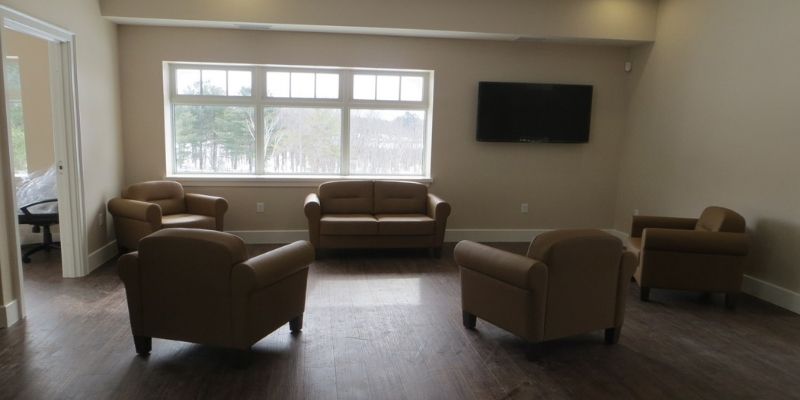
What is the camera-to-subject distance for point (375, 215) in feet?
18.7

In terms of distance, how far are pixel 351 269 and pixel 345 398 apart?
2511 mm

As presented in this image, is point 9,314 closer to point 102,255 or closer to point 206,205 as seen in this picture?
point 102,255

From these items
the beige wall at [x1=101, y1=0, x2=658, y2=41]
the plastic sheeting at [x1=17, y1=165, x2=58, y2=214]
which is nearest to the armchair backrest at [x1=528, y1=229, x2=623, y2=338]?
the beige wall at [x1=101, y1=0, x2=658, y2=41]

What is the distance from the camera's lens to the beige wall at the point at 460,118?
560cm

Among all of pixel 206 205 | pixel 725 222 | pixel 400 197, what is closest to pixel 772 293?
pixel 725 222

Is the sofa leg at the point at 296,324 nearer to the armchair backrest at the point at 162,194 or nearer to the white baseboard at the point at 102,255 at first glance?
the white baseboard at the point at 102,255

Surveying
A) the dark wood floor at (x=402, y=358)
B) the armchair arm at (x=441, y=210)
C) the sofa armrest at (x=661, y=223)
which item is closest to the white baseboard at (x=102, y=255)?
the dark wood floor at (x=402, y=358)

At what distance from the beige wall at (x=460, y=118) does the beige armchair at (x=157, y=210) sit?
436 millimetres

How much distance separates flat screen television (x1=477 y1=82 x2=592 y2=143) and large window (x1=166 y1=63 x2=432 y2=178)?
2.46ft

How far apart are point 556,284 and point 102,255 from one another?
4429mm

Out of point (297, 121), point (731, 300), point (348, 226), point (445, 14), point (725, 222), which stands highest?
point (445, 14)

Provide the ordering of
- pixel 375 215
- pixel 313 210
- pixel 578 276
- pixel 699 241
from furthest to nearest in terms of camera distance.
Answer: pixel 375 215 < pixel 313 210 < pixel 699 241 < pixel 578 276

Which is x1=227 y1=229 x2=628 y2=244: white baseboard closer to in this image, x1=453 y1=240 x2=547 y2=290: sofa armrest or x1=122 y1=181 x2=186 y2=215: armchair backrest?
x1=122 y1=181 x2=186 y2=215: armchair backrest

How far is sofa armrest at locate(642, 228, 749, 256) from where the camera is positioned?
3.92m
